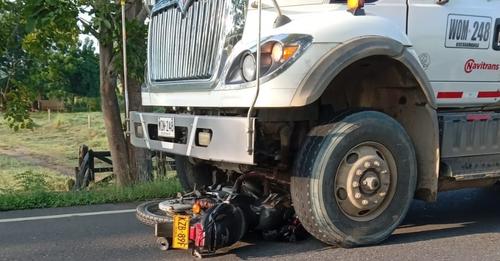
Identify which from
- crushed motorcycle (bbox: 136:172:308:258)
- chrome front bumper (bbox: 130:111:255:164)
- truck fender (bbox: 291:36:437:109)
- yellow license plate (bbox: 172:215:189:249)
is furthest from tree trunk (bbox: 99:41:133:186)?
truck fender (bbox: 291:36:437:109)

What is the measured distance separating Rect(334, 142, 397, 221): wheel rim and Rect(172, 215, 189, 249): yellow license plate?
3.80 feet

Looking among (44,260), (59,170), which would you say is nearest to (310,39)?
(44,260)

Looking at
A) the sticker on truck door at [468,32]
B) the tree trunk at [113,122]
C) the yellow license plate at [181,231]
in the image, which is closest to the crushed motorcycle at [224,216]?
the yellow license plate at [181,231]

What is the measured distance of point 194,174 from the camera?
617 centimetres

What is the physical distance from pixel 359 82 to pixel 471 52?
1105mm

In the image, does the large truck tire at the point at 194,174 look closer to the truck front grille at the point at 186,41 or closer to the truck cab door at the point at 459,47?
the truck front grille at the point at 186,41

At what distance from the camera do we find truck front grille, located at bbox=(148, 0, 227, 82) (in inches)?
194

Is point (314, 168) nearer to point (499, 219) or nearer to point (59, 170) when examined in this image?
point (499, 219)

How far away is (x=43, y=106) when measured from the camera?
212 ft

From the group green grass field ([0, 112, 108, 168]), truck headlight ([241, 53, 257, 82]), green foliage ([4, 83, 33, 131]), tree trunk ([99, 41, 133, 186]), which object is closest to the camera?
truck headlight ([241, 53, 257, 82])

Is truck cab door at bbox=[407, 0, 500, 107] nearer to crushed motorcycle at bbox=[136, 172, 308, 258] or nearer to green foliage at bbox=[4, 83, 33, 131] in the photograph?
crushed motorcycle at bbox=[136, 172, 308, 258]

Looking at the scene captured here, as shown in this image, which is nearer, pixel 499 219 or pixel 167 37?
pixel 167 37

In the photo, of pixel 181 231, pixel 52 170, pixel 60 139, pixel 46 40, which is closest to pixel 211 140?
pixel 181 231

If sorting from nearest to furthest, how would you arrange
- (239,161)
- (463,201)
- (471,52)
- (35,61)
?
(239,161) < (471,52) < (463,201) < (35,61)
